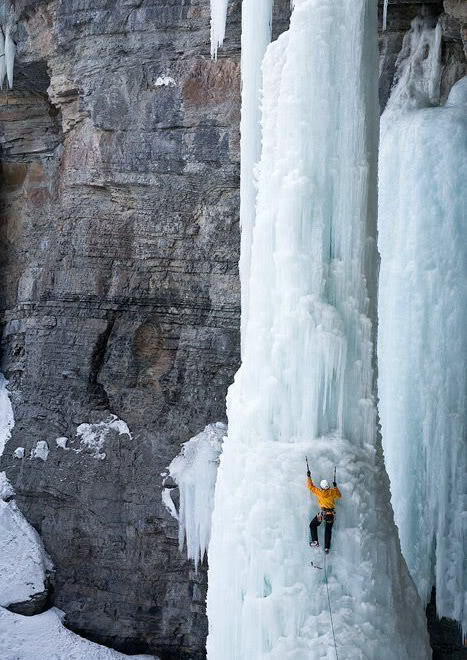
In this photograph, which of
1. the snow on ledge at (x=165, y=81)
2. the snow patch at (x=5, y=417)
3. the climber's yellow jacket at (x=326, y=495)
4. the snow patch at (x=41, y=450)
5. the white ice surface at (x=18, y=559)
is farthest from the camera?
the snow patch at (x=5, y=417)

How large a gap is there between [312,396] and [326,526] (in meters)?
0.91

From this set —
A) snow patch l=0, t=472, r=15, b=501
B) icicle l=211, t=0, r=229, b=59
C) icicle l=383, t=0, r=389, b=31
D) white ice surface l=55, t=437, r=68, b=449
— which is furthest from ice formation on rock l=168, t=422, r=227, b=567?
icicle l=383, t=0, r=389, b=31

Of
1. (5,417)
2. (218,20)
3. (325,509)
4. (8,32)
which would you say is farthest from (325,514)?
(8,32)

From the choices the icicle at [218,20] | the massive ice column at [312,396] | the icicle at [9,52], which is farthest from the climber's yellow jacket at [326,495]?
the icicle at [9,52]

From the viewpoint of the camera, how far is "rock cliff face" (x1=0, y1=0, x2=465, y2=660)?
41.1ft

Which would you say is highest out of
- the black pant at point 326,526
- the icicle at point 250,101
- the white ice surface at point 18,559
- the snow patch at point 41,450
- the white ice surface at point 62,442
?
the icicle at point 250,101

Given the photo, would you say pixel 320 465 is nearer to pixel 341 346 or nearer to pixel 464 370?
pixel 341 346

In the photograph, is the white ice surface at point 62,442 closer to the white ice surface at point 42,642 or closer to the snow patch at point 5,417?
the snow patch at point 5,417

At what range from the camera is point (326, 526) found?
21.7 ft

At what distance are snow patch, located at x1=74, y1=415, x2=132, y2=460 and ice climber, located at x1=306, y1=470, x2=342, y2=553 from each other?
21.5 feet

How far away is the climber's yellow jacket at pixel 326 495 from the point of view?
660cm

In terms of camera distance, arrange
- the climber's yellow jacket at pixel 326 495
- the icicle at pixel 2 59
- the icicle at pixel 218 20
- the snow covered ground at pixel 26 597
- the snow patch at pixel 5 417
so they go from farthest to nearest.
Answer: the icicle at pixel 2 59 → the snow patch at pixel 5 417 → the snow covered ground at pixel 26 597 → the icicle at pixel 218 20 → the climber's yellow jacket at pixel 326 495

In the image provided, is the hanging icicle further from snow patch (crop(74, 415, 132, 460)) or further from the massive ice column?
the massive ice column

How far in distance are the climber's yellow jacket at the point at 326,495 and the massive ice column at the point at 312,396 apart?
0.10 m
